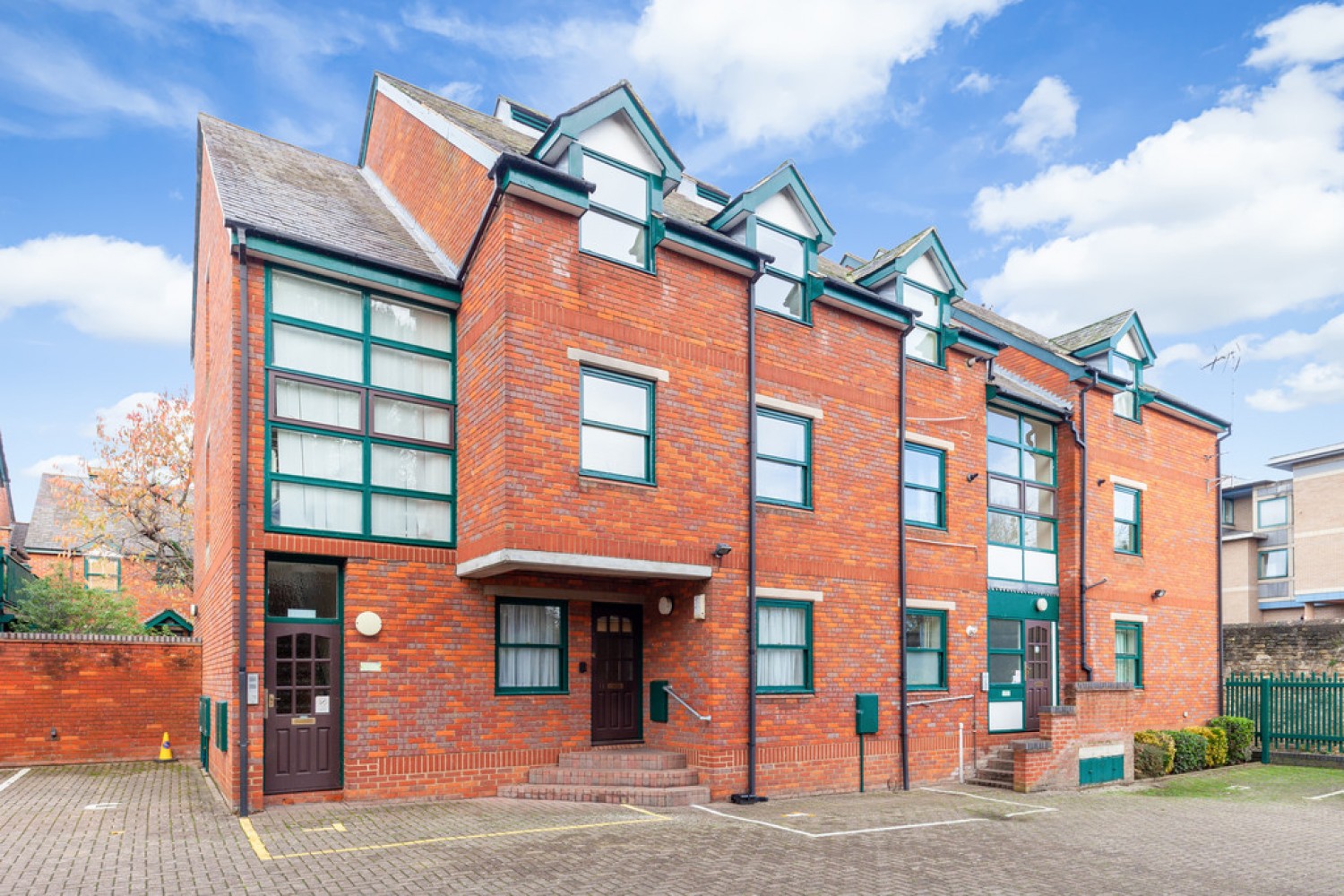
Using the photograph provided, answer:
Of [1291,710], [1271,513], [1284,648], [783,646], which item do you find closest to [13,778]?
[783,646]

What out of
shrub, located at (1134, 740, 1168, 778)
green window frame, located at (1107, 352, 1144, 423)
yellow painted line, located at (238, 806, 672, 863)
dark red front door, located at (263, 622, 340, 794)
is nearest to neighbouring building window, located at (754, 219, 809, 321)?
yellow painted line, located at (238, 806, 672, 863)

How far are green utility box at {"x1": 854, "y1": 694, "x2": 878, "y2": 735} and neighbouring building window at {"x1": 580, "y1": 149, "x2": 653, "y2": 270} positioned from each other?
7.04 meters

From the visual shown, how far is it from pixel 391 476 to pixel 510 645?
2.67 m

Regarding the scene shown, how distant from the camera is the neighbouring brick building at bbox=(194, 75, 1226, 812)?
37.3ft

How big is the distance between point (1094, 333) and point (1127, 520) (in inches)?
158

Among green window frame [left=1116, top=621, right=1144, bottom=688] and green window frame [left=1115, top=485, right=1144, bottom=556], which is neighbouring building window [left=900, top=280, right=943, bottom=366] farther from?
green window frame [left=1116, top=621, right=1144, bottom=688]

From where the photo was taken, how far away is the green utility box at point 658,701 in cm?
1315

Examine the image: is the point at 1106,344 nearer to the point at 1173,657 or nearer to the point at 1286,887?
the point at 1173,657

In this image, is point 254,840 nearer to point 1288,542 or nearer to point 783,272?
point 783,272

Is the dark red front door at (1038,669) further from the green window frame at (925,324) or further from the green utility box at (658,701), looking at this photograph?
the green utility box at (658,701)

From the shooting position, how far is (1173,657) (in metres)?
20.0

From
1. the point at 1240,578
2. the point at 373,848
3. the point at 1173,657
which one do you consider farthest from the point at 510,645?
the point at 1240,578

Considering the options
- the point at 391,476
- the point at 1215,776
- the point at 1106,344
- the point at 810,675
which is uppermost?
the point at 1106,344

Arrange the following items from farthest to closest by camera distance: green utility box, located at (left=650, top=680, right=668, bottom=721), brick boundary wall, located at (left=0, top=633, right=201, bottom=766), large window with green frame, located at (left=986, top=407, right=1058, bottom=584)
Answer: large window with green frame, located at (left=986, top=407, right=1058, bottom=584) < brick boundary wall, located at (left=0, top=633, right=201, bottom=766) < green utility box, located at (left=650, top=680, right=668, bottom=721)
